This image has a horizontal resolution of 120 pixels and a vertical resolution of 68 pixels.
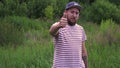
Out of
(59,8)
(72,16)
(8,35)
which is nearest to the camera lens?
(72,16)

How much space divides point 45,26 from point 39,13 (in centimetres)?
857

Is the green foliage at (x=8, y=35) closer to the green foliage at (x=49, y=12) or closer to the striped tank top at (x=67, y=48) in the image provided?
the striped tank top at (x=67, y=48)

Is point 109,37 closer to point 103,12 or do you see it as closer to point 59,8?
point 103,12

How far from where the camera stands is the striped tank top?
401cm

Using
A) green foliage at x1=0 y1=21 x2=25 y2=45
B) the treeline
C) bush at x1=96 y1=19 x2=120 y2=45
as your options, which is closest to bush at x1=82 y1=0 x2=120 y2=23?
the treeline

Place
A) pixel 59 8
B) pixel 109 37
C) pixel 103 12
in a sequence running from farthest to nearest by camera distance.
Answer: pixel 59 8 < pixel 103 12 < pixel 109 37

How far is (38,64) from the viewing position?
7598mm

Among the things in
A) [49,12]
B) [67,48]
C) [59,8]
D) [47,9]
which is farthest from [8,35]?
[59,8]

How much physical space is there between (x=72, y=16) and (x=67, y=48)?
0.37m

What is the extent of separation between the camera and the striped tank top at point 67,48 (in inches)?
158

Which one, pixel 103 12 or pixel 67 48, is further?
pixel 103 12

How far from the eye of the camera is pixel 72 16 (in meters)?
3.99

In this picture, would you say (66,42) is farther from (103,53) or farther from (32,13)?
(32,13)

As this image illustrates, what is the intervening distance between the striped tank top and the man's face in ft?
0.21
